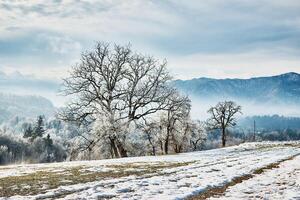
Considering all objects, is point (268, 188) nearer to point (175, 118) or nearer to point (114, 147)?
point (114, 147)

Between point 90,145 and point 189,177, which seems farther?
point 90,145

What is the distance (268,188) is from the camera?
53.8ft

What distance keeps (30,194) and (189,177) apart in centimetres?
791

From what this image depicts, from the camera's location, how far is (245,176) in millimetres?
20891

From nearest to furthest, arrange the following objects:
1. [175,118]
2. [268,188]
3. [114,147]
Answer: [268,188] < [114,147] < [175,118]

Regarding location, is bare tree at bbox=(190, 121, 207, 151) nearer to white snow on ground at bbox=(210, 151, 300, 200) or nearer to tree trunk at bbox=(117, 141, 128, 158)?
tree trunk at bbox=(117, 141, 128, 158)

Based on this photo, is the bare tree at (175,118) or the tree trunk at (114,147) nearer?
the bare tree at (175,118)

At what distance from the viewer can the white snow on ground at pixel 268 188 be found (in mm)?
14500

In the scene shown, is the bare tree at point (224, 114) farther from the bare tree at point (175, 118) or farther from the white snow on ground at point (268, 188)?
the white snow on ground at point (268, 188)

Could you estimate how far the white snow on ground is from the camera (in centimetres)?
1450

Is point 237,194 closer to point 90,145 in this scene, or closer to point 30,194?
point 30,194

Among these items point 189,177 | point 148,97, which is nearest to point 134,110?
point 148,97

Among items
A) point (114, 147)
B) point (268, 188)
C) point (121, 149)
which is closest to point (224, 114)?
point (114, 147)

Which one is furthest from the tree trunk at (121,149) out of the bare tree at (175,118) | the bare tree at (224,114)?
the bare tree at (224,114)
